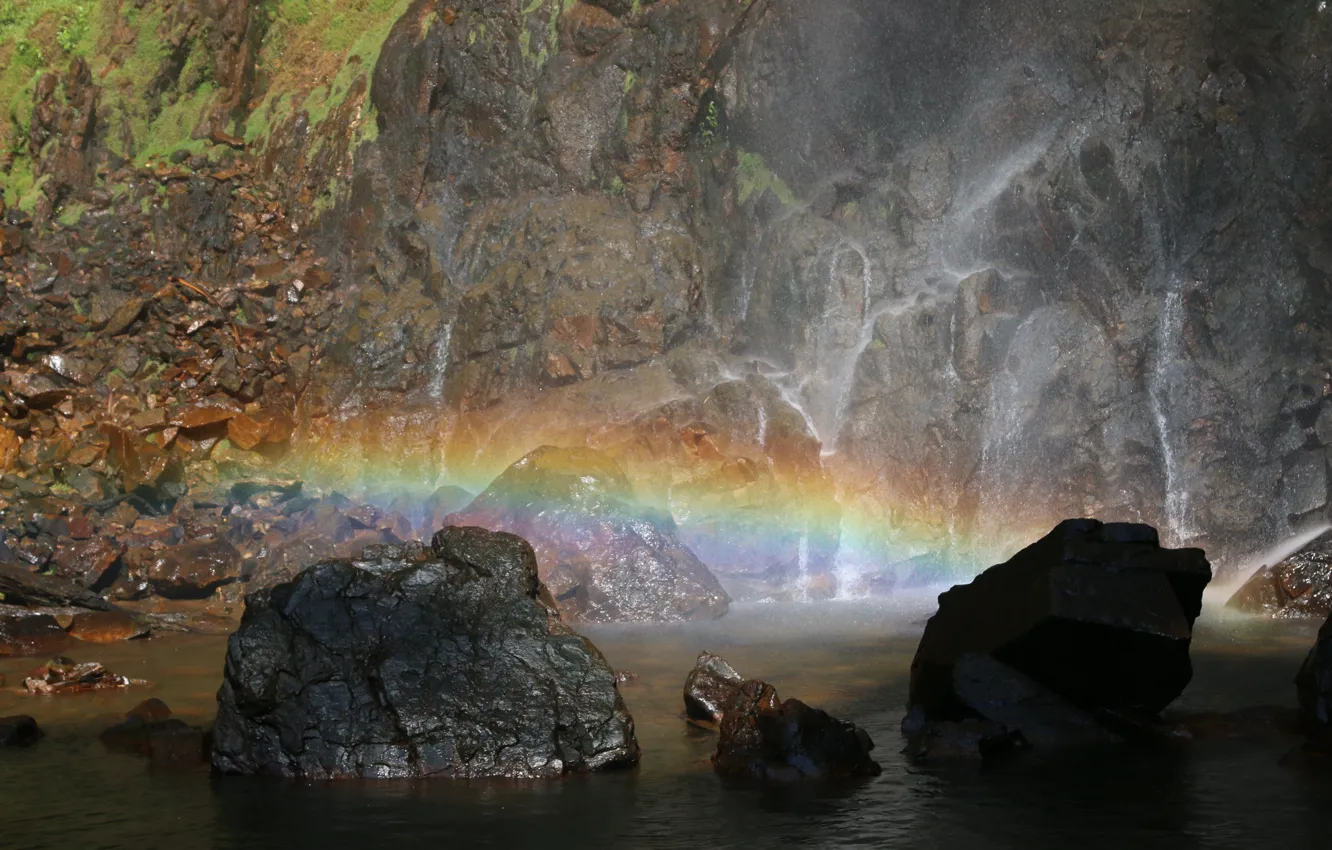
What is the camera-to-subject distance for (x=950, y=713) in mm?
10680

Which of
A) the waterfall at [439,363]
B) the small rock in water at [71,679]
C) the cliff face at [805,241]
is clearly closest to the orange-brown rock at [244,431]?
the cliff face at [805,241]

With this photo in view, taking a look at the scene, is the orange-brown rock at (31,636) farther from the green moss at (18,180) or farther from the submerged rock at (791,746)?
the green moss at (18,180)

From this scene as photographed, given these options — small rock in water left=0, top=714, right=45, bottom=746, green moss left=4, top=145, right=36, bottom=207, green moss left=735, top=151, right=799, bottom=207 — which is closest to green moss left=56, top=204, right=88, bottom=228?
green moss left=4, top=145, right=36, bottom=207

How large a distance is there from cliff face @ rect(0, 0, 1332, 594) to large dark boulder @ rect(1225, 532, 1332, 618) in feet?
10.9

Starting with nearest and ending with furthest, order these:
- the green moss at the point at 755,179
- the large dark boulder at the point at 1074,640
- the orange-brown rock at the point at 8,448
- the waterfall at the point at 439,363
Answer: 1. the large dark boulder at the point at 1074,640
2. the orange-brown rock at the point at 8,448
3. the waterfall at the point at 439,363
4. the green moss at the point at 755,179

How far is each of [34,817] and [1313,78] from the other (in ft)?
72.5

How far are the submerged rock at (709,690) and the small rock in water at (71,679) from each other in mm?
6053

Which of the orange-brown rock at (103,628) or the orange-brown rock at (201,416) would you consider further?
the orange-brown rock at (201,416)

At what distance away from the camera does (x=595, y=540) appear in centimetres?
1986

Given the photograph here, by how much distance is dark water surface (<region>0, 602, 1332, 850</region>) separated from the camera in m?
7.90

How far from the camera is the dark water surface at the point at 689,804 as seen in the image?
7898mm

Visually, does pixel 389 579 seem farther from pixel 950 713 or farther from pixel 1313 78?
pixel 1313 78

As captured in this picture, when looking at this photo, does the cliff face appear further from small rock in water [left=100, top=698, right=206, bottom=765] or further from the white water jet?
small rock in water [left=100, top=698, right=206, bottom=765]

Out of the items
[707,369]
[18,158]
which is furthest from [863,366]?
[18,158]
